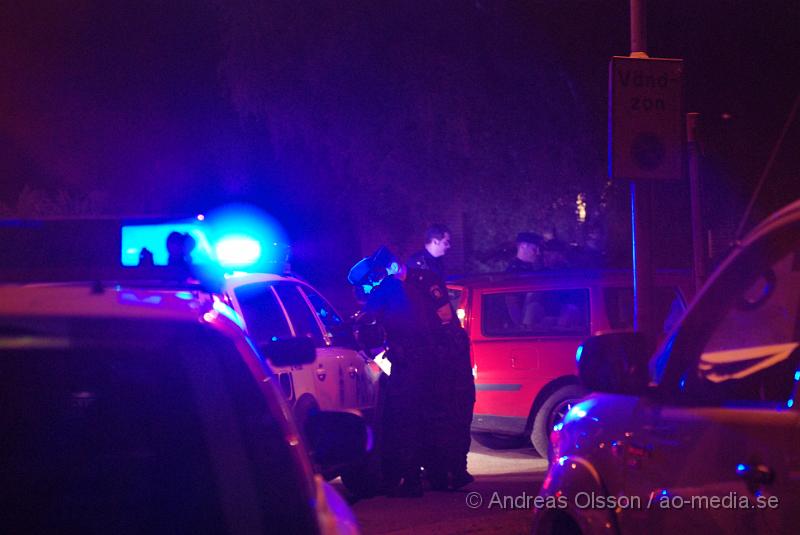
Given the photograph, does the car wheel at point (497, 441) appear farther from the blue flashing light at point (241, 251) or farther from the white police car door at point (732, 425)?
the white police car door at point (732, 425)

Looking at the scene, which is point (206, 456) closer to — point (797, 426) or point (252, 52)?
point (797, 426)

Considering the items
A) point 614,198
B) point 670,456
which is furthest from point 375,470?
point 614,198

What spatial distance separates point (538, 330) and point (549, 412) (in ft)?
2.70

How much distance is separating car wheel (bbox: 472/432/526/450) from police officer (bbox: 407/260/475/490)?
233 centimetres

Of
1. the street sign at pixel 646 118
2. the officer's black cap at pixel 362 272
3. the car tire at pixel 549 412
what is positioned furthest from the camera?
the car tire at pixel 549 412

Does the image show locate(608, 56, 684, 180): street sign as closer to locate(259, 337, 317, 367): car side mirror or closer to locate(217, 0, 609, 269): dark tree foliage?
locate(259, 337, 317, 367): car side mirror

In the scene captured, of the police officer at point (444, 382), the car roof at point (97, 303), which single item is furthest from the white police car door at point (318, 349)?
the car roof at point (97, 303)

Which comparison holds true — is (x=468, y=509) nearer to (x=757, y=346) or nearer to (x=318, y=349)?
(x=318, y=349)

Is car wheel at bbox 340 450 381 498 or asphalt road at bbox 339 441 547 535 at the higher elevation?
car wheel at bbox 340 450 381 498

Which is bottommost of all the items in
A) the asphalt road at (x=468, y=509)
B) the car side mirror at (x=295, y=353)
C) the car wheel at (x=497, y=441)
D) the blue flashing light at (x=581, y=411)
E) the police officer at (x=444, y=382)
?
the car wheel at (x=497, y=441)

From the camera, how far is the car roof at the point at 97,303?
2.62 m

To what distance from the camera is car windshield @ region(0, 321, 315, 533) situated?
2602mm

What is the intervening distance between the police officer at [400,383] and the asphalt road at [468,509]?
0.83 feet

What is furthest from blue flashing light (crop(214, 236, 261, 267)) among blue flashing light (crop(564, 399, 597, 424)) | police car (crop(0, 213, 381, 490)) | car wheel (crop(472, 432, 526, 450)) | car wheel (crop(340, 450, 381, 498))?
blue flashing light (crop(564, 399, 597, 424))
